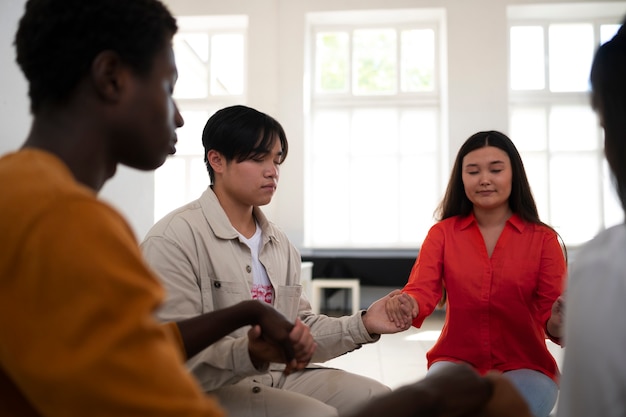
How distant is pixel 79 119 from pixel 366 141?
7420 millimetres

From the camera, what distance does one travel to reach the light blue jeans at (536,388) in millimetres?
1857

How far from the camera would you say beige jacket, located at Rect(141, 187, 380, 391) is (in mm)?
1449

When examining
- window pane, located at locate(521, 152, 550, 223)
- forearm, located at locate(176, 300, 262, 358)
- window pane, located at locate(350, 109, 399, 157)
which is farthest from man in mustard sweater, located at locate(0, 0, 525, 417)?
window pane, located at locate(521, 152, 550, 223)

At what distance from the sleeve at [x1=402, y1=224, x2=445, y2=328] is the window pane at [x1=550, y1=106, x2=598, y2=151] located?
6382 mm

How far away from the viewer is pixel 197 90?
850 centimetres

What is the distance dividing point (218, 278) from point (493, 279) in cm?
104

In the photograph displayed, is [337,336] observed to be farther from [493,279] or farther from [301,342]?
[493,279]

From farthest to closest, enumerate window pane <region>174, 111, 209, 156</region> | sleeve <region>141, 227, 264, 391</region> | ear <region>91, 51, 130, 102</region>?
window pane <region>174, 111, 209, 156</region>
sleeve <region>141, 227, 264, 391</region>
ear <region>91, 51, 130, 102</region>

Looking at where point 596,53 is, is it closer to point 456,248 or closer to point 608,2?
point 456,248

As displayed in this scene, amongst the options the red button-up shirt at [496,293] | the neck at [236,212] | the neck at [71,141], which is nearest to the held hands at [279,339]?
the neck at [71,141]

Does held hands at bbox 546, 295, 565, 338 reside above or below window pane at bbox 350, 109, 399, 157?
below

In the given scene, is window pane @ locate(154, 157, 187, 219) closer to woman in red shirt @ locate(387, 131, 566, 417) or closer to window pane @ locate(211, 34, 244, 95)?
window pane @ locate(211, 34, 244, 95)

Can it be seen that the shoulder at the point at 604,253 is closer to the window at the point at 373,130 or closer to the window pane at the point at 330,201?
the window at the point at 373,130

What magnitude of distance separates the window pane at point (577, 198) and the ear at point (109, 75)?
783cm
